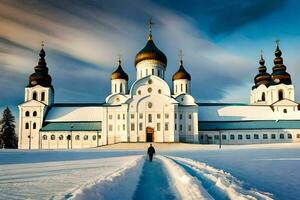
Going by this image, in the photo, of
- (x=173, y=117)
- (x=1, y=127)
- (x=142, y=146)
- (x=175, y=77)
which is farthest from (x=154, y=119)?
(x=1, y=127)

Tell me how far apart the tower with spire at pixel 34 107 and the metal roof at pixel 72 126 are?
202 cm

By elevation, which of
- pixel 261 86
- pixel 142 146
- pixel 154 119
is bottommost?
pixel 142 146

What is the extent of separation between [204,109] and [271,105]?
15291mm

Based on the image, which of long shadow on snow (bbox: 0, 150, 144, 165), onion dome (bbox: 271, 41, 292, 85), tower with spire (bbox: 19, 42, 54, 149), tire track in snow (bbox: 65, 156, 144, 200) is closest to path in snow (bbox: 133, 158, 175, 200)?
tire track in snow (bbox: 65, 156, 144, 200)

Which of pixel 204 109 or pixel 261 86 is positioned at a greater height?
pixel 261 86

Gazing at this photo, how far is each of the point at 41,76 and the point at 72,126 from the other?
1259 cm

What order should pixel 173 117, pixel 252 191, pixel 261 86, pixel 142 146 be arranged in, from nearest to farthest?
pixel 252 191
pixel 142 146
pixel 173 117
pixel 261 86

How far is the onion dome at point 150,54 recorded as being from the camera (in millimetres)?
56156

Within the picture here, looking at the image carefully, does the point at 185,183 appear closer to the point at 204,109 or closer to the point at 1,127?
the point at 204,109

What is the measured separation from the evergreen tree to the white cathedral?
482 centimetres

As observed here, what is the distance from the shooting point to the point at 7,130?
62.6 metres

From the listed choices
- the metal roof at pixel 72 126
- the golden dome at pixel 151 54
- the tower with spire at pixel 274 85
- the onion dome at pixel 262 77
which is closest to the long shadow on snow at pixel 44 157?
the metal roof at pixel 72 126

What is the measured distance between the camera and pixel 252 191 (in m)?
8.01

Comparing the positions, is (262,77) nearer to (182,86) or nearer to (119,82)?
(182,86)
